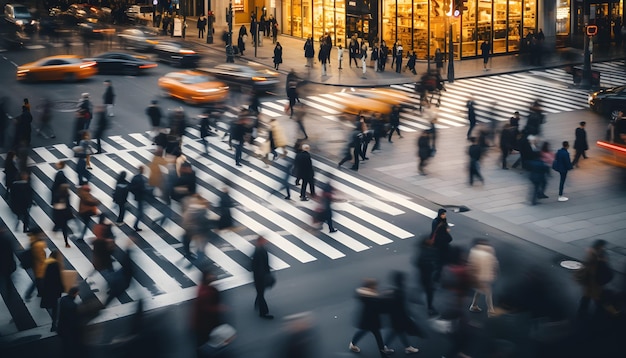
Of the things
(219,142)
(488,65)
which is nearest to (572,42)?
(488,65)

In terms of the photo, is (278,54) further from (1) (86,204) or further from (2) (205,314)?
(2) (205,314)

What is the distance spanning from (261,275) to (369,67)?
105ft

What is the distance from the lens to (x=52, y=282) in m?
14.9

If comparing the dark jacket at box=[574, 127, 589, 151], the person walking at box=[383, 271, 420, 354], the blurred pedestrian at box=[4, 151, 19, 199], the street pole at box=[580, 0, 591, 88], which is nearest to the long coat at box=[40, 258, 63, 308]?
the person walking at box=[383, 271, 420, 354]

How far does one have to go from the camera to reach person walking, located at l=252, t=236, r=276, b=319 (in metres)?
15.1

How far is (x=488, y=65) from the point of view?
46.9 m

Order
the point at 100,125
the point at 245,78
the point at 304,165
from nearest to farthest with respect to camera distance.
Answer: the point at 304,165 → the point at 100,125 → the point at 245,78

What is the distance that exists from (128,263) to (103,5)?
2429 inches

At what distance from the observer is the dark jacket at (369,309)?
43.4 ft

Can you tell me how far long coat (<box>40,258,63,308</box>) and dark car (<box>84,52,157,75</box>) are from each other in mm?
26331

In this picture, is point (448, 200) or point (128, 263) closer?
point (128, 263)

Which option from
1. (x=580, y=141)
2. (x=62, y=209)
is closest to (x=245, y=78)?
(x=580, y=141)

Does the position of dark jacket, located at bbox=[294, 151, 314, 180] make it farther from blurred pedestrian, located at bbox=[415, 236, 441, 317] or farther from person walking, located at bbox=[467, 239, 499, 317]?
person walking, located at bbox=[467, 239, 499, 317]

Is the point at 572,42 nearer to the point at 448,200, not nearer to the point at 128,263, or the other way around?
the point at 448,200
